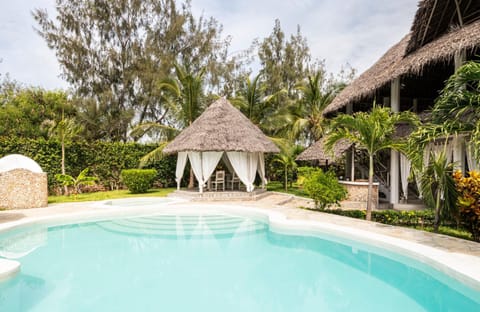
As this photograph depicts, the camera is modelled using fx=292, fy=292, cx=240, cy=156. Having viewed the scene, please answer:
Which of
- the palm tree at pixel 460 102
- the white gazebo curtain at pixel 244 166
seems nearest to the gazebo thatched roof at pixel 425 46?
the palm tree at pixel 460 102

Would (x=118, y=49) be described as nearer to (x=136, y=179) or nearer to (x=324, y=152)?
(x=136, y=179)

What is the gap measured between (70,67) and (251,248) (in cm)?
1916

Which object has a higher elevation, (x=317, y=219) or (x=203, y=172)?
(x=203, y=172)

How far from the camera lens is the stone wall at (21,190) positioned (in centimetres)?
869

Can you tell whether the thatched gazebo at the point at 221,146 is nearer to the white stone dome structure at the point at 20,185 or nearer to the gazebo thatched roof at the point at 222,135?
the gazebo thatched roof at the point at 222,135

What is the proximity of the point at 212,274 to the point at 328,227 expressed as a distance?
3010 mm

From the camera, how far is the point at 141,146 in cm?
1481

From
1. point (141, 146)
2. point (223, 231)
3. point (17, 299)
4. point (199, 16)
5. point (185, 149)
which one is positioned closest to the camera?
point (17, 299)

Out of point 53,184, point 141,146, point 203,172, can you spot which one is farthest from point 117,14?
point 203,172

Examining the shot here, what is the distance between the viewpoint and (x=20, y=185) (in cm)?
880

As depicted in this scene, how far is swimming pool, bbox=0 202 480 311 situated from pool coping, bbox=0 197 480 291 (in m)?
0.16

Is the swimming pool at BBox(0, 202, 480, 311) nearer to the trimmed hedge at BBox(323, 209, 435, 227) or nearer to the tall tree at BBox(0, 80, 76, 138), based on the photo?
the trimmed hedge at BBox(323, 209, 435, 227)

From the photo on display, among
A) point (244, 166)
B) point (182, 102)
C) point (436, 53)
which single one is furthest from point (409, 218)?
point (182, 102)

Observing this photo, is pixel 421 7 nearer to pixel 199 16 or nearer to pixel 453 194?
pixel 453 194
